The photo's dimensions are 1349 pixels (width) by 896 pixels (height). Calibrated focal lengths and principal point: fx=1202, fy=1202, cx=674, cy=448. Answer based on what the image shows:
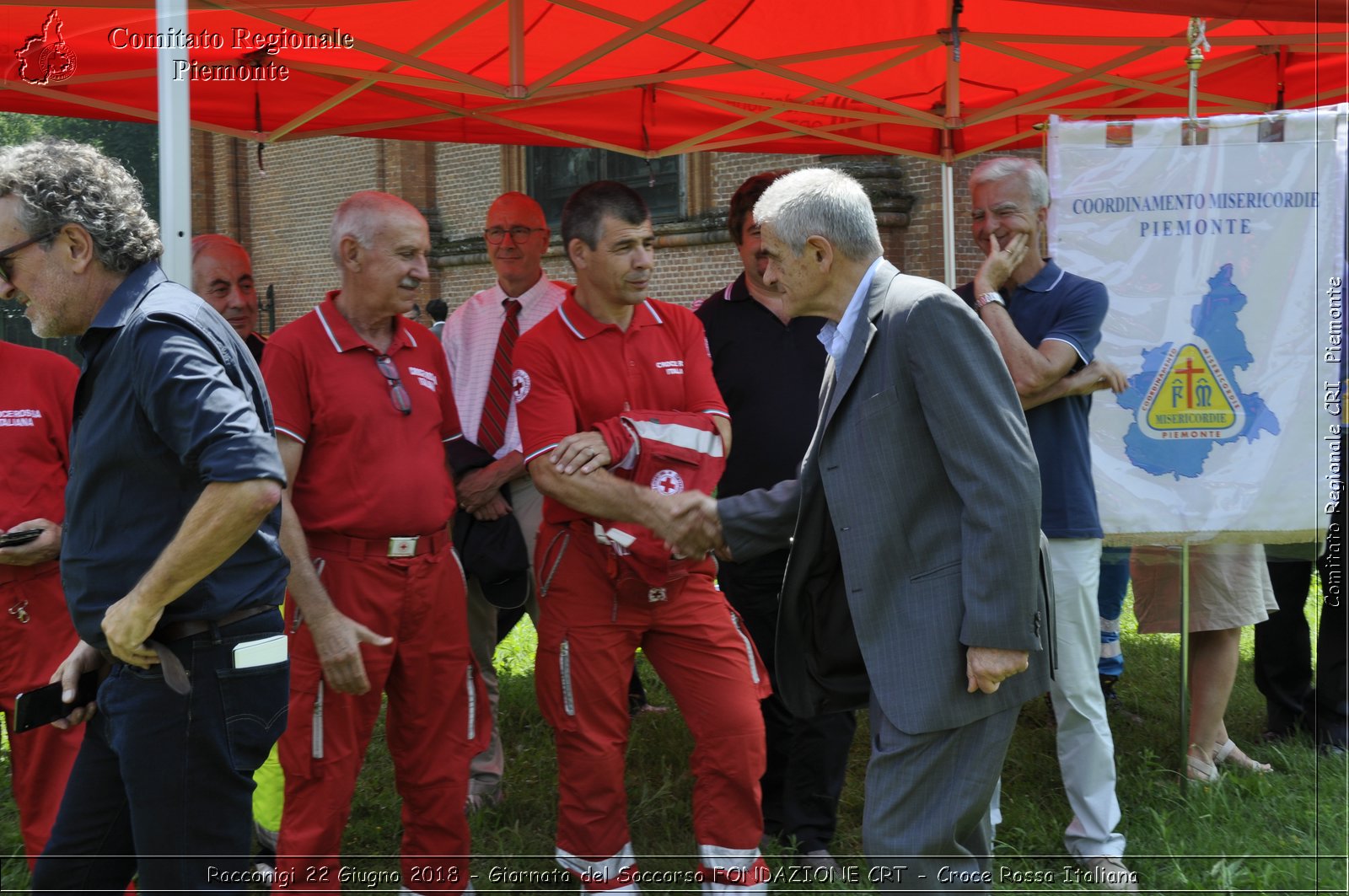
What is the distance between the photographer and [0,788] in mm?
5254

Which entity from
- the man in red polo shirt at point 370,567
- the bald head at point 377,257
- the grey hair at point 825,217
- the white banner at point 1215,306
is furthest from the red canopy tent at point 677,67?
the grey hair at point 825,217

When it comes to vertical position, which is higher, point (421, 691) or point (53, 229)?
point (53, 229)

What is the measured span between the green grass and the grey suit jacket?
1.55 m

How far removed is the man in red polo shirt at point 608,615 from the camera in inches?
146

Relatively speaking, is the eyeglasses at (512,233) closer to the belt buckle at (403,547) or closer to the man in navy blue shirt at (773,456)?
the man in navy blue shirt at (773,456)

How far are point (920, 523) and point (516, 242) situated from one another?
3197 millimetres

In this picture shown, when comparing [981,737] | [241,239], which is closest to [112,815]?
[981,737]

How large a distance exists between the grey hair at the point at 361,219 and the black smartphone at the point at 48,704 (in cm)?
151

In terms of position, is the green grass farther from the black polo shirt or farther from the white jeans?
the black polo shirt

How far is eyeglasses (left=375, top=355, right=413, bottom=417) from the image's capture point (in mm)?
3654

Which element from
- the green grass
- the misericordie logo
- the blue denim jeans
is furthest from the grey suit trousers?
the misericordie logo

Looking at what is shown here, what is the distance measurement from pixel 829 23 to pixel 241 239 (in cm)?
1988

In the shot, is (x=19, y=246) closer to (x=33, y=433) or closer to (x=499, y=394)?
(x=33, y=433)

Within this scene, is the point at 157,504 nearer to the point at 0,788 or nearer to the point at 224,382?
the point at 224,382
